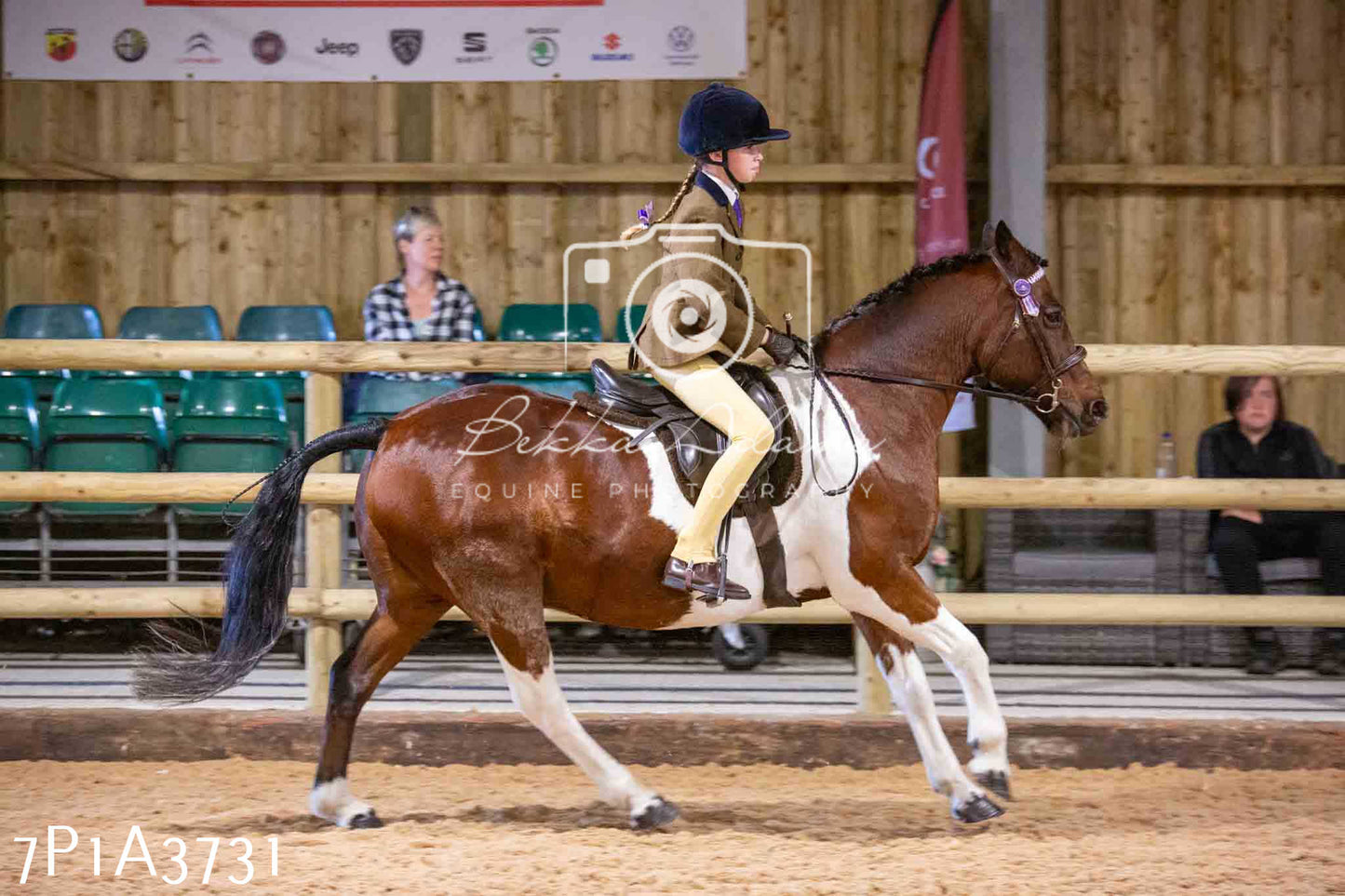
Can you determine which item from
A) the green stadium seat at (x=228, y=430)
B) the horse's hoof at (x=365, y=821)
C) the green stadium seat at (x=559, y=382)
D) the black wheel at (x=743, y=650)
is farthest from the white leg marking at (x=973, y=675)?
the green stadium seat at (x=228, y=430)

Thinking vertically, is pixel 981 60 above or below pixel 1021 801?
above

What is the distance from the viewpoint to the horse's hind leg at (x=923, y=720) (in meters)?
4.02

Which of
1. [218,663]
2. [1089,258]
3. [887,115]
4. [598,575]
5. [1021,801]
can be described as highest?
[887,115]

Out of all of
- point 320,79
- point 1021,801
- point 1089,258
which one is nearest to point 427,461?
point 1021,801

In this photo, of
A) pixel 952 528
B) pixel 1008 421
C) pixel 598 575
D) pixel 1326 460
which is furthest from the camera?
pixel 952 528

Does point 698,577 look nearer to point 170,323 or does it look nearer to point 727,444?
point 727,444

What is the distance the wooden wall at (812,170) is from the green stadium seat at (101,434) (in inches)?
76.5

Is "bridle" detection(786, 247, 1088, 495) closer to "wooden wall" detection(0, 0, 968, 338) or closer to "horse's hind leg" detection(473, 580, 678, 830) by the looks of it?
"horse's hind leg" detection(473, 580, 678, 830)

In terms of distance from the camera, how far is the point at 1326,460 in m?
6.41

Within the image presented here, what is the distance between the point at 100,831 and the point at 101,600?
1.29 meters

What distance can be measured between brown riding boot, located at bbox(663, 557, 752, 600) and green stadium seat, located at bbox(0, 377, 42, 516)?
4.29 metres

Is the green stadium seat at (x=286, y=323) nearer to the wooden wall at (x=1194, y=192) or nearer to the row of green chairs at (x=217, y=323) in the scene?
the row of green chairs at (x=217, y=323)

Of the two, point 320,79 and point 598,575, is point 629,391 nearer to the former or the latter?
point 598,575

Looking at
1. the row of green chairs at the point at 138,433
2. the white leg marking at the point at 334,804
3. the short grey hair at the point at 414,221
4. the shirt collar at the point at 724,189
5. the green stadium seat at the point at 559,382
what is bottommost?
the white leg marking at the point at 334,804
